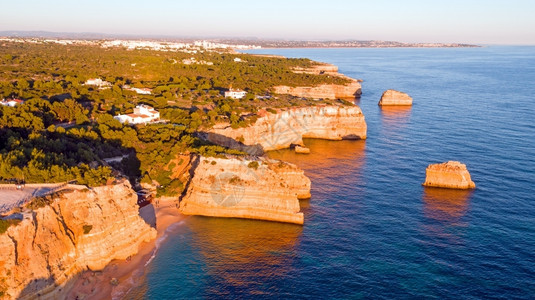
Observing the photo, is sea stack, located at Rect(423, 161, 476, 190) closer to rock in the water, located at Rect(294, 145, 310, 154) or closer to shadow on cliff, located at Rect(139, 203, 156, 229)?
rock in the water, located at Rect(294, 145, 310, 154)

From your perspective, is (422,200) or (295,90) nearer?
(422,200)

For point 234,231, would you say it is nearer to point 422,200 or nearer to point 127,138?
point 127,138

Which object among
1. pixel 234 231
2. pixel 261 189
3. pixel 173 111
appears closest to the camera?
pixel 234 231

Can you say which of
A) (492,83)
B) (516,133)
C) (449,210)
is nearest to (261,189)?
(449,210)

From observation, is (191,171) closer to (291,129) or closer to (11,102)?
(291,129)

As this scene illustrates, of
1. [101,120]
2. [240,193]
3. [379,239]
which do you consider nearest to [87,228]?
[240,193]

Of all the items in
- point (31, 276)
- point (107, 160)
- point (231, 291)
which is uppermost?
point (107, 160)

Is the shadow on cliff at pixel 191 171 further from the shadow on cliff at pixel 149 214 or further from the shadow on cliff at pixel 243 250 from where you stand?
the shadow on cliff at pixel 243 250

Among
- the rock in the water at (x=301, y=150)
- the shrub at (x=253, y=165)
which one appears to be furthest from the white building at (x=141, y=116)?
the rock in the water at (x=301, y=150)
